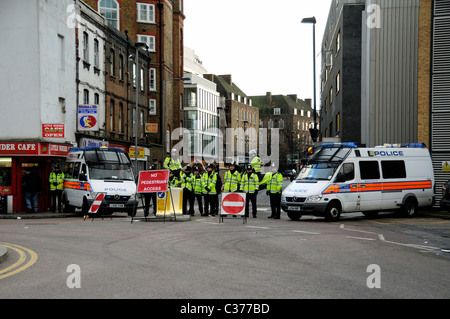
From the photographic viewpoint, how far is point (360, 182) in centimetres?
1961

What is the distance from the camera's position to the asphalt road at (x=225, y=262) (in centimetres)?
733

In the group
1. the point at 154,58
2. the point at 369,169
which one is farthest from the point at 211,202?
the point at 154,58

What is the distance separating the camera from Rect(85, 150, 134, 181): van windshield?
73.8 feet

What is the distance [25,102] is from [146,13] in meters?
28.3

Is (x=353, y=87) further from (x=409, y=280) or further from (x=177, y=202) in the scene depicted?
(x=409, y=280)

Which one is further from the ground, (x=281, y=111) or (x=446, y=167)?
(x=281, y=111)

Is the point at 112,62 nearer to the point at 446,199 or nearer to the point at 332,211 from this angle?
the point at 332,211

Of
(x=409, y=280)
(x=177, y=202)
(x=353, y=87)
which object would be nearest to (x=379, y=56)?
(x=353, y=87)

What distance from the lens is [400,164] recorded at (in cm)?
2092

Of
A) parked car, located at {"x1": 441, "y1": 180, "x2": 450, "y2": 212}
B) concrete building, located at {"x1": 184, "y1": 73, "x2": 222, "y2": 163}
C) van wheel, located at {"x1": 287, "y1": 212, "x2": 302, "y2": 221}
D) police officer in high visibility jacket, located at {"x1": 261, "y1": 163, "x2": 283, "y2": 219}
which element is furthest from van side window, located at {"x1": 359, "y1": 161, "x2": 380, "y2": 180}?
concrete building, located at {"x1": 184, "y1": 73, "x2": 222, "y2": 163}

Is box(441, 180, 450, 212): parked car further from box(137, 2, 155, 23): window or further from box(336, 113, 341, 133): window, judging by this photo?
box(137, 2, 155, 23): window

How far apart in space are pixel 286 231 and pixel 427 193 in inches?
335

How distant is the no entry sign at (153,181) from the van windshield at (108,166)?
→ 3902mm

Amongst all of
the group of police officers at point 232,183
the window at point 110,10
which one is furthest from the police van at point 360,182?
the window at point 110,10
